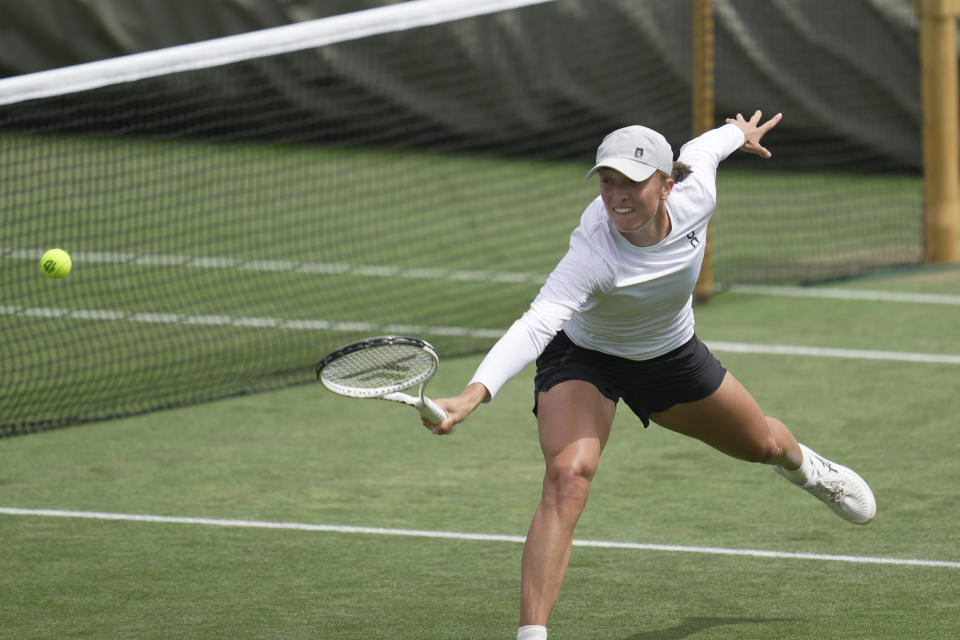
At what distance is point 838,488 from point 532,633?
1.95m

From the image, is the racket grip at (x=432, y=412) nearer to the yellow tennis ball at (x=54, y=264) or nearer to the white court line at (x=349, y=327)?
the yellow tennis ball at (x=54, y=264)

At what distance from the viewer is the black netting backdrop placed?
10.9 meters

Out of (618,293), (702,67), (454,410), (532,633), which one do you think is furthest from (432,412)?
(702,67)

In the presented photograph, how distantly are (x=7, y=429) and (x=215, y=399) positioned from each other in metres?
1.31

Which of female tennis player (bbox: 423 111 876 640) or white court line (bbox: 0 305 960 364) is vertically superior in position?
female tennis player (bbox: 423 111 876 640)

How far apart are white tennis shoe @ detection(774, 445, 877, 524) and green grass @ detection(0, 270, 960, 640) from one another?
9.5 inches

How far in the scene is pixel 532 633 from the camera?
15.5 ft

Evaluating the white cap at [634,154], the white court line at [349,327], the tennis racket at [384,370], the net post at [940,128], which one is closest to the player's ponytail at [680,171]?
the white cap at [634,154]

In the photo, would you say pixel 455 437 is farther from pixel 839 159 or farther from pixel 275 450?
pixel 839 159

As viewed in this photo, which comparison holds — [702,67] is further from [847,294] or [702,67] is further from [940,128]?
[940,128]

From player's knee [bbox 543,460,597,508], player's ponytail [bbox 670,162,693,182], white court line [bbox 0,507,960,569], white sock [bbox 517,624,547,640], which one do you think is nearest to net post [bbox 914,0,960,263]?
white court line [bbox 0,507,960,569]

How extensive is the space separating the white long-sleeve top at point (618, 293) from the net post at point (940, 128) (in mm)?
7538

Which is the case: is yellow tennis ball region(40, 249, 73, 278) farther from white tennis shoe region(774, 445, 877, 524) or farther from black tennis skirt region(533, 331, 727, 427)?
white tennis shoe region(774, 445, 877, 524)

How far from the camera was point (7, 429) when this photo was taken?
28.2ft
